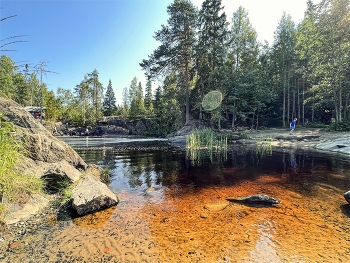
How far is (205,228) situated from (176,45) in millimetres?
24991

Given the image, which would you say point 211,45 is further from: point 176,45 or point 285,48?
point 285,48

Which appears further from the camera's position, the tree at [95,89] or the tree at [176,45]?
the tree at [95,89]

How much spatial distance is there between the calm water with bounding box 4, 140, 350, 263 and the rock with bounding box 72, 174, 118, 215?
204mm

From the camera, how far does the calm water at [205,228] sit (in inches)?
113

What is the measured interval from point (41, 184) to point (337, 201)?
7.35 meters

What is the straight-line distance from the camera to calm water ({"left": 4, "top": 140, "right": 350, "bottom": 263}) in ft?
9.40

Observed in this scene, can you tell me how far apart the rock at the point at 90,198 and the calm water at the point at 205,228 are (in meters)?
0.20

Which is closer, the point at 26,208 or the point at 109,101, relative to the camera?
the point at 26,208

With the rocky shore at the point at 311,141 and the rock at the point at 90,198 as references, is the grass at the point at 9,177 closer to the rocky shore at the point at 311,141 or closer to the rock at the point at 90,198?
the rock at the point at 90,198

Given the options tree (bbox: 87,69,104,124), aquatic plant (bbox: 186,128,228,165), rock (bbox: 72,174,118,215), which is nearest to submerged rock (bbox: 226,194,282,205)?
rock (bbox: 72,174,118,215)

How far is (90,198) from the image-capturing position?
431cm

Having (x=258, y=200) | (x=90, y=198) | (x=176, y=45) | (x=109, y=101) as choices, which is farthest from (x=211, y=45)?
(x=109, y=101)

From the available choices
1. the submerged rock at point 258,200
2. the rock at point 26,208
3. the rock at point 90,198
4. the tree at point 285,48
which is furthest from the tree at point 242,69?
the rock at point 26,208

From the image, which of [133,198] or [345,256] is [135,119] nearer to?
[133,198]
